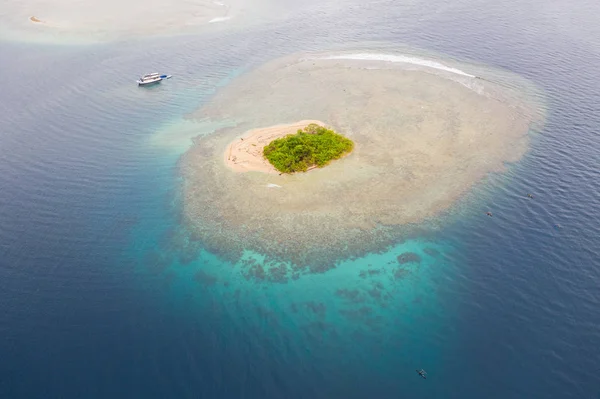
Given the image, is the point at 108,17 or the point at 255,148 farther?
the point at 108,17

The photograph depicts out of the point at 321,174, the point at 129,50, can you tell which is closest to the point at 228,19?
the point at 129,50

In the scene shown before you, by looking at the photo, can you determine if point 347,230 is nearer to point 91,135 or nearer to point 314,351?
point 314,351

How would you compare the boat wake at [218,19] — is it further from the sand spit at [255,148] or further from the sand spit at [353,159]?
the sand spit at [255,148]

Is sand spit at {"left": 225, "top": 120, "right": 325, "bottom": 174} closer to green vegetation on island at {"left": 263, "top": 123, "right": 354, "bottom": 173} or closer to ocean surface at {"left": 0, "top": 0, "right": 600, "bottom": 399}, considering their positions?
green vegetation on island at {"left": 263, "top": 123, "right": 354, "bottom": 173}

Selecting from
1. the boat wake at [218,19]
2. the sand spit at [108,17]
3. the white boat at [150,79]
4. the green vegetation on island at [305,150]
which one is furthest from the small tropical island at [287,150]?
the boat wake at [218,19]

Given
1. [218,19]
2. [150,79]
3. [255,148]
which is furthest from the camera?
[218,19]

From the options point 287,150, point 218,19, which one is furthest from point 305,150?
point 218,19

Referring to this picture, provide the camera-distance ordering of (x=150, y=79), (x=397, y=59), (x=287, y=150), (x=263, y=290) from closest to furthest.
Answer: (x=263, y=290)
(x=287, y=150)
(x=150, y=79)
(x=397, y=59)

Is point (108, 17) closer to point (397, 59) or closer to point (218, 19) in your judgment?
point (218, 19)
